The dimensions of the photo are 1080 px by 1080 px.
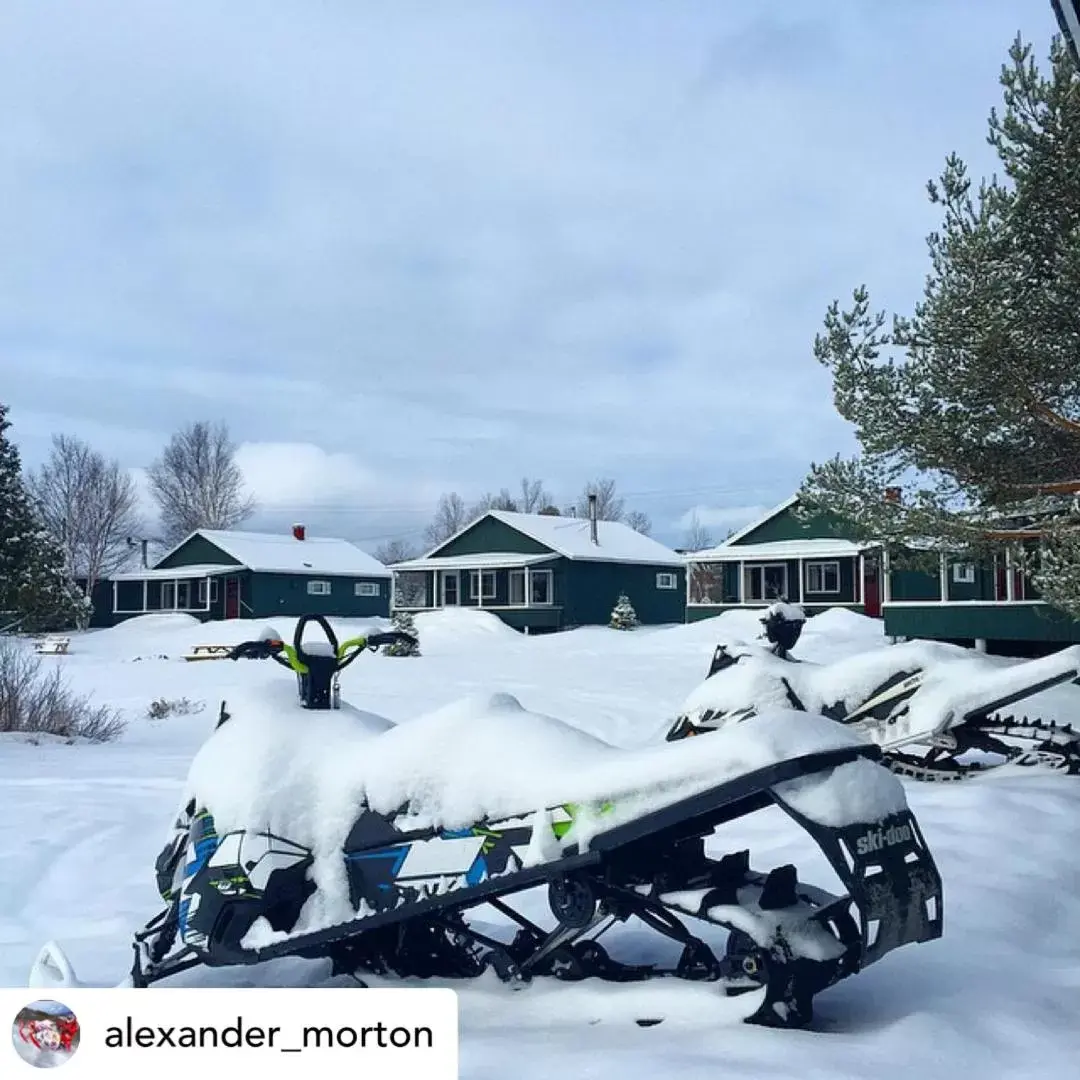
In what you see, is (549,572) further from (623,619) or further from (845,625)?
(845,625)

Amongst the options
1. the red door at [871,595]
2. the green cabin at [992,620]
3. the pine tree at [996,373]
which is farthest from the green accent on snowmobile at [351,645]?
the red door at [871,595]

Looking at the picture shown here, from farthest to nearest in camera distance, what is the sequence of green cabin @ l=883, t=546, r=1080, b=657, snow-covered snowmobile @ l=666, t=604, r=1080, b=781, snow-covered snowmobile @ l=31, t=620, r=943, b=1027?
green cabin @ l=883, t=546, r=1080, b=657 → snow-covered snowmobile @ l=666, t=604, r=1080, b=781 → snow-covered snowmobile @ l=31, t=620, r=943, b=1027

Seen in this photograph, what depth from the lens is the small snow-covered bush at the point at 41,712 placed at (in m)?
12.1

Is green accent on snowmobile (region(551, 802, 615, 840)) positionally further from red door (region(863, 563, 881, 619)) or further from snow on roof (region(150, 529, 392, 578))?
snow on roof (region(150, 529, 392, 578))

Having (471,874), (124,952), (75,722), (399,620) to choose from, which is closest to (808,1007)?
(471,874)

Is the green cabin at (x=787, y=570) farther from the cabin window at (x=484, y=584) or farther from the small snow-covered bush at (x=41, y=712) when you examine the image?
the small snow-covered bush at (x=41, y=712)

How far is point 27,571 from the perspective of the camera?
16.5 meters

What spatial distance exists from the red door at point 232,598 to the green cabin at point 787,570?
690 inches

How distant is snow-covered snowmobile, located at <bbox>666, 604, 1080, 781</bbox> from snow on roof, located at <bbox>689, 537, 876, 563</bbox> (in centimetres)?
2299

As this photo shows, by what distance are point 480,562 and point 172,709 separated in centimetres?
2434

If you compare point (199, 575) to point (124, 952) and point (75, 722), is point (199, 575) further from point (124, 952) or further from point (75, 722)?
point (124, 952)

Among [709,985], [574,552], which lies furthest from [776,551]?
[709,985]

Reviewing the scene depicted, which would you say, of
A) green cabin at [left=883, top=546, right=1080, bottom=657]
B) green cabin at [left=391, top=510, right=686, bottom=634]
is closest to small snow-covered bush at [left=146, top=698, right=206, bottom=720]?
green cabin at [left=883, top=546, right=1080, bottom=657]

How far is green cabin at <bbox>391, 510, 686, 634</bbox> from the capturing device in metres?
38.4
